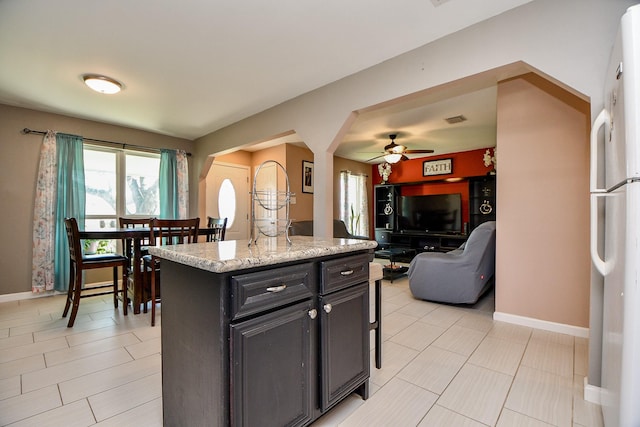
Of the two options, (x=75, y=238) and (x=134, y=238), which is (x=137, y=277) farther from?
(x=75, y=238)

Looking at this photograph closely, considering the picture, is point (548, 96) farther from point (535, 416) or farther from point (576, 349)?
point (535, 416)

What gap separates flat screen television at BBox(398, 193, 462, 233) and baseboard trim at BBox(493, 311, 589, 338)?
141 inches

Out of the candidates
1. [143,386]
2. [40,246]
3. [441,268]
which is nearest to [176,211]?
[40,246]

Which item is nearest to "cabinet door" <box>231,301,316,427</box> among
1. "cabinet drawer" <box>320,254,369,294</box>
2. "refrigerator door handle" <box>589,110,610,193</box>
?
"cabinet drawer" <box>320,254,369,294</box>

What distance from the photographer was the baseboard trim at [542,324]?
2463 mm

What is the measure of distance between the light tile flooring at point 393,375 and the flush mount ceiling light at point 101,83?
2371 millimetres

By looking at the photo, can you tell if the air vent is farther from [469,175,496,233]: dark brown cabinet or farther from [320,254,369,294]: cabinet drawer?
[320,254,369,294]: cabinet drawer

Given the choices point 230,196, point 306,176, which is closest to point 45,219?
point 230,196

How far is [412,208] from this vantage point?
6770 mm

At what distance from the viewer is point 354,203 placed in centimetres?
750

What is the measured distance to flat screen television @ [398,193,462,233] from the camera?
6211mm

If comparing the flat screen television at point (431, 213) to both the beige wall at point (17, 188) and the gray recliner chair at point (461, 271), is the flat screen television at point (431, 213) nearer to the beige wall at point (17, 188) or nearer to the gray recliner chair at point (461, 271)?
the gray recliner chair at point (461, 271)

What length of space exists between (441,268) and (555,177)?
1.38 metres

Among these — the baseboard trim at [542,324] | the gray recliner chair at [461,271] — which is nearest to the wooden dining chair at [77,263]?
the gray recliner chair at [461,271]
